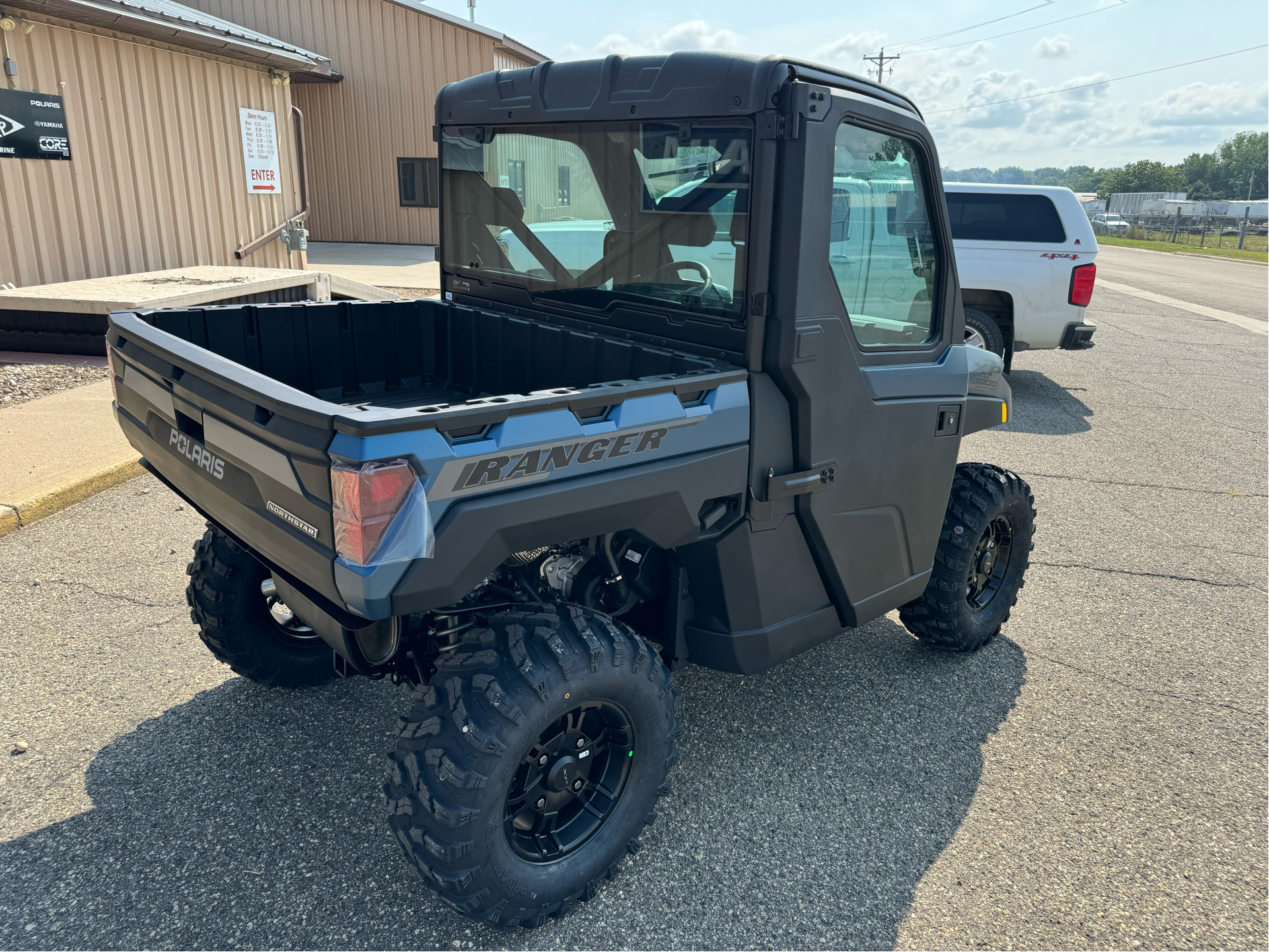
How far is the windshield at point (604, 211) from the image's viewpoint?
2.68 m

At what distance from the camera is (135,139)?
34.6ft

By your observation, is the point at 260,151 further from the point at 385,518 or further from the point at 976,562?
the point at 385,518

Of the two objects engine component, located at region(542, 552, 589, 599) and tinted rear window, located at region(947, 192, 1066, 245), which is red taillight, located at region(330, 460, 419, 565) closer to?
engine component, located at region(542, 552, 589, 599)

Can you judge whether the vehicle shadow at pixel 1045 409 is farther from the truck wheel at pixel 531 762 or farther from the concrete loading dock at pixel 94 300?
the concrete loading dock at pixel 94 300

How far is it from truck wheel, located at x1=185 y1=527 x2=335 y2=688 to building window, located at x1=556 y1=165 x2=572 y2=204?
1.70 m

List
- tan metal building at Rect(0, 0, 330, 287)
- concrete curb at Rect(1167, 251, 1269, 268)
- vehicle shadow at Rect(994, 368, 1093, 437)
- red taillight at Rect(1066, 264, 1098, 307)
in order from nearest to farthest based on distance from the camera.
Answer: vehicle shadow at Rect(994, 368, 1093, 437), red taillight at Rect(1066, 264, 1098, 307), tan metal building at Rect(0, 0, 330, 287), concrete curb at Rect(1167, 251, 1269, 268)

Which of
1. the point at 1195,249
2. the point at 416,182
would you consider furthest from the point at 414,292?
the point at 1195,249

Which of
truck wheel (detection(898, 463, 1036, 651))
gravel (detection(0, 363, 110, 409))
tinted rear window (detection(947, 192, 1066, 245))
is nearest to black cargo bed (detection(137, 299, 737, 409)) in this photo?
truck wheel (detection(898, 463, 1036, 651))

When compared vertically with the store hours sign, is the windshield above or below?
→ below

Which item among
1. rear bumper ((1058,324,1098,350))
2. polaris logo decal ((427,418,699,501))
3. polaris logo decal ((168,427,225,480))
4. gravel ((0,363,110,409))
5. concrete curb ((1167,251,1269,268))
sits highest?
polaris logo decal ((427,418,699,501))

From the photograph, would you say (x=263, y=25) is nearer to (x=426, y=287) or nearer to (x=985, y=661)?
(x=426, y=287)

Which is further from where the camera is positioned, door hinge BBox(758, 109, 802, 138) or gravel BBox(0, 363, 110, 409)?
gravel BBox(0, 363, 110, 409)

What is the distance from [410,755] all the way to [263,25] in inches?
933

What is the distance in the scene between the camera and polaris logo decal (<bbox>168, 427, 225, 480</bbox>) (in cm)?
242
